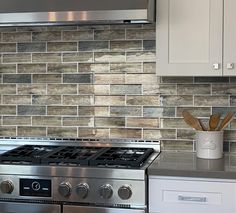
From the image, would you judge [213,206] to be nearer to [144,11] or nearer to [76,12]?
[144,11]

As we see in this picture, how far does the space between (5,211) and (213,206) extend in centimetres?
111

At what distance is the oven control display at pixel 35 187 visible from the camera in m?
2.62

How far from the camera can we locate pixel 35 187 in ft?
8.65

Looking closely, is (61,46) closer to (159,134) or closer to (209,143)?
(159,134)

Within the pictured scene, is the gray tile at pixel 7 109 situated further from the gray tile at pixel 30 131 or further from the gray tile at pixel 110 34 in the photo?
the gray tile at pixel 110 34

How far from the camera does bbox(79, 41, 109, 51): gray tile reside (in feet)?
10.4

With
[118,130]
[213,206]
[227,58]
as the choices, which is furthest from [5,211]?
[227,58]

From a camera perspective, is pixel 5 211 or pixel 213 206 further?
pixel 5 211

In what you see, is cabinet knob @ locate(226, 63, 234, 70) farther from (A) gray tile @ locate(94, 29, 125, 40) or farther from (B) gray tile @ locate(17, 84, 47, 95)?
(B) gray tile @ locate(17, 84, 47, 95)

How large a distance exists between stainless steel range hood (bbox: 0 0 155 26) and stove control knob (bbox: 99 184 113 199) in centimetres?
89

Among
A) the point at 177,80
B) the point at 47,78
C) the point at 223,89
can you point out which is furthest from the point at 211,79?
the point at 47,78

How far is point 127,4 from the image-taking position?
2.66m

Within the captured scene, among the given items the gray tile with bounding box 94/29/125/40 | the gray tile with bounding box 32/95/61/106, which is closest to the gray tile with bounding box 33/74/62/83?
the gray tile with bounding box 32/95/61/106

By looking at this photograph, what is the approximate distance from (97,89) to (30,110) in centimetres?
49
